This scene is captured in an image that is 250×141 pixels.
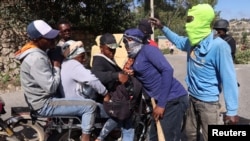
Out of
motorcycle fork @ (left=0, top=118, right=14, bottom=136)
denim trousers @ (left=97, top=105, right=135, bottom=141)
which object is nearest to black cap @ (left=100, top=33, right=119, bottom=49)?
denim trousers @ (left=97, top=105, right=135, bottom=141)

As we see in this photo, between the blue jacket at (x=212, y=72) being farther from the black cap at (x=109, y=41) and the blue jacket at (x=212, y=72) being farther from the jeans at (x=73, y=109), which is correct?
the jeans at (x=73, y=109)

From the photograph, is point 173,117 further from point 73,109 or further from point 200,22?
point 73,109

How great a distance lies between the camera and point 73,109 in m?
4.17

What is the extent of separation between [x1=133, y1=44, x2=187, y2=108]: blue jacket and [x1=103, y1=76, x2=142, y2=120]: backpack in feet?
1.52

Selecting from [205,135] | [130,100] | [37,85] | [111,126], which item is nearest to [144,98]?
A: [130,100]

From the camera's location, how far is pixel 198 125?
3885mm

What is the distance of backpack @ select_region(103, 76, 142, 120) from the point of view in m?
4.05

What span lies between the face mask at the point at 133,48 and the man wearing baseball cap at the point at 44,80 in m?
0.90

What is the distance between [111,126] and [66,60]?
0.94 metres

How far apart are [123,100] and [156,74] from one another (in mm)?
735

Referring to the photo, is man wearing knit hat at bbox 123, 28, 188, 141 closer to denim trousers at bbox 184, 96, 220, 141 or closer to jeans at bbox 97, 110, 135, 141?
denim trousers at bbox 184, 96, 220, 141

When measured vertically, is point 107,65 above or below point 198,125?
above

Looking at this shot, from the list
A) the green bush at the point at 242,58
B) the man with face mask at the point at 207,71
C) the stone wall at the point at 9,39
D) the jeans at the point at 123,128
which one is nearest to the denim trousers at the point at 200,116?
the man with face mask at the point at 207,71

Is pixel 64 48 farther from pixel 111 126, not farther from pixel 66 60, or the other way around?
pixel 111 126
